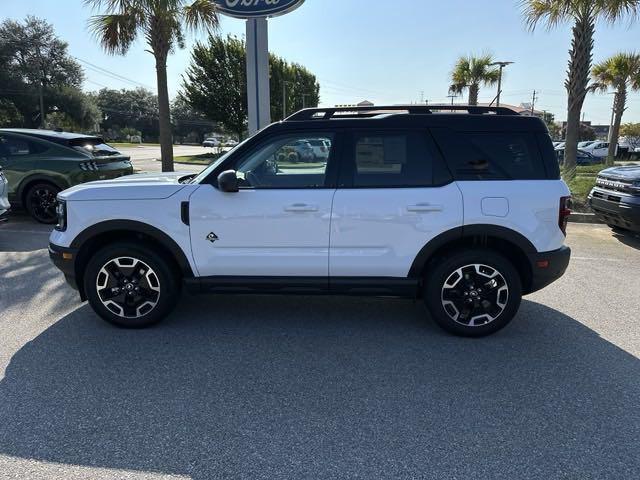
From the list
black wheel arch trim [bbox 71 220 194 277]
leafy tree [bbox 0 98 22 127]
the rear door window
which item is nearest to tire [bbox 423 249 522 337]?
the rear door window

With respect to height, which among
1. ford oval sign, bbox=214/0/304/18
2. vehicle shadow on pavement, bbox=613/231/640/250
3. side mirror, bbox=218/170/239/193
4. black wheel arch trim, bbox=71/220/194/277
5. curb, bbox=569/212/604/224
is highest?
→ ford oval sign, bbox=214/0/304/18

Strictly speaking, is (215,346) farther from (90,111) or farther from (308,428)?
(90,111)

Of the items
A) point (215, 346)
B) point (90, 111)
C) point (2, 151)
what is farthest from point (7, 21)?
point (215, 346)

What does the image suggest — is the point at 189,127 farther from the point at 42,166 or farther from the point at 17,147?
the point at 42,166

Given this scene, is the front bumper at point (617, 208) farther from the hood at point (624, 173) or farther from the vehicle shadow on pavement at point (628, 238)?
the vehicle shadow on pavement at point (628, 238)

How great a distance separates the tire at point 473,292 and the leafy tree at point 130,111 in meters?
109

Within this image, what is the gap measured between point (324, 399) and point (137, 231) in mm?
2136

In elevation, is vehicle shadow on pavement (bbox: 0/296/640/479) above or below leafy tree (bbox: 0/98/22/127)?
below

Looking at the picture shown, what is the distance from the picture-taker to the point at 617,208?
7188mm

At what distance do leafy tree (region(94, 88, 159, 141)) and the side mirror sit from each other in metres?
108

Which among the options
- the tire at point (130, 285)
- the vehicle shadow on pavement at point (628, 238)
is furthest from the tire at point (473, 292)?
the vehicle shadow on pavement at point (628, 238)

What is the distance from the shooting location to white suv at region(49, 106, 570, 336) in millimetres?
3869

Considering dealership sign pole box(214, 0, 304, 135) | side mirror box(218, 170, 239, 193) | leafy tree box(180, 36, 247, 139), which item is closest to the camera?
side mirror box(218, 170, 239, 193)

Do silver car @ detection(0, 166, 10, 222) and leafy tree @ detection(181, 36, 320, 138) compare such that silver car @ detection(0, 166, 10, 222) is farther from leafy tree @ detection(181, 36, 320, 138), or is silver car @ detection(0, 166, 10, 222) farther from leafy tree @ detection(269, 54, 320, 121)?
leafy tree @ detection(269, 54, 320, 121)
